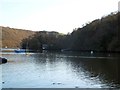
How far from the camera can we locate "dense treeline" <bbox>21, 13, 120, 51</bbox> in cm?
11506

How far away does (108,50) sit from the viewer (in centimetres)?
11919

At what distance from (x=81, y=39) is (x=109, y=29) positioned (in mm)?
29757

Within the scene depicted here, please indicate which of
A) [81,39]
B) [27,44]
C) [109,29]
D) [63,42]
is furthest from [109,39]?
[27,44]

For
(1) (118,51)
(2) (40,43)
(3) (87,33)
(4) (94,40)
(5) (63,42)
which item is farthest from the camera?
(2) (40,43)

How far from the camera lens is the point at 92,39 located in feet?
426

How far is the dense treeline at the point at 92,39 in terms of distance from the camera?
115062mm

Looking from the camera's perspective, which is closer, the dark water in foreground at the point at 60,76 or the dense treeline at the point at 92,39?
the dark water in foreground at the point at 60,76

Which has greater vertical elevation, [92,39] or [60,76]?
[92,39]

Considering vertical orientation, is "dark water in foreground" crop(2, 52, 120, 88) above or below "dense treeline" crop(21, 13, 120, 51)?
below

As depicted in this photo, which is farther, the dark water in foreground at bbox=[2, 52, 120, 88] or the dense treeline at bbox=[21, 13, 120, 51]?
the dense treeline at bbox=[21, 13, 120, 51]

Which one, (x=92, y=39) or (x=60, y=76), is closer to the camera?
(x=60, y=76)

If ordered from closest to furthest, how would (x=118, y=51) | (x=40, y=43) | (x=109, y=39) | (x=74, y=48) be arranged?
1. (x=118, y=51)
2. (x=109, y=39)
3. (x=74, y=48)
4. (x=40, y=43)

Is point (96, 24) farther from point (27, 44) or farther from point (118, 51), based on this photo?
point (27, 44)

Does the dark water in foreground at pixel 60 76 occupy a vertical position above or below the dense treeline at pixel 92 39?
→ below
